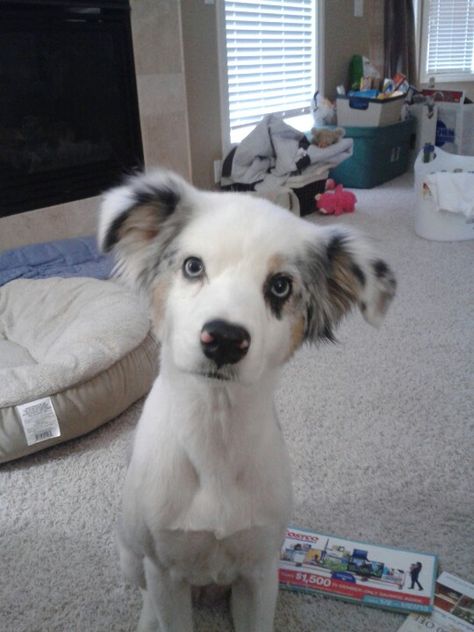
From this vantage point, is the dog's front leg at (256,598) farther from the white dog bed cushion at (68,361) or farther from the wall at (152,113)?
the wall at (152,113)

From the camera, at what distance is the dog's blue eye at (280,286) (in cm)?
89

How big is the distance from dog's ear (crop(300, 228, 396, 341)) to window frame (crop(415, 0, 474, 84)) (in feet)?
20.9

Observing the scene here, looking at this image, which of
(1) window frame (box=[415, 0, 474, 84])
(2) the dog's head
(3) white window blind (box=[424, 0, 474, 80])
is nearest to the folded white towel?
(2) the dog's head

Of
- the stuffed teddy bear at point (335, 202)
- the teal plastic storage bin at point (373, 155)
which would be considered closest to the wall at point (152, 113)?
the stuffed teddy bear at point (335, 202)

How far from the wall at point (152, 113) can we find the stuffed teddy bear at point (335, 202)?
113 cm

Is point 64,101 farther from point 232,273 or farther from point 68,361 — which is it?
point 232,273

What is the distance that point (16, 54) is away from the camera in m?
2.73

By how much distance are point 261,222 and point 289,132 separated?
3.42 metres

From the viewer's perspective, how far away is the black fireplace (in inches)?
108

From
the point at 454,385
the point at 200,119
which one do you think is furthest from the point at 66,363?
the point at 200,119

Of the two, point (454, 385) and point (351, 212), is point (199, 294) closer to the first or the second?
point (454, 385)

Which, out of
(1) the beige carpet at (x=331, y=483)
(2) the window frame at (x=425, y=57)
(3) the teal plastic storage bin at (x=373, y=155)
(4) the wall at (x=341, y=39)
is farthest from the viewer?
(2) the window frame at (x=425, y=57)

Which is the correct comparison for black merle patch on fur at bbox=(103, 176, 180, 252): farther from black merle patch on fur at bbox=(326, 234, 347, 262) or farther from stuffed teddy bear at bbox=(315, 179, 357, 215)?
stuffed teddy bear at bbox=(315, 179, 357, 215)

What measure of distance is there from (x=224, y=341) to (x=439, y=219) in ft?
10.2
